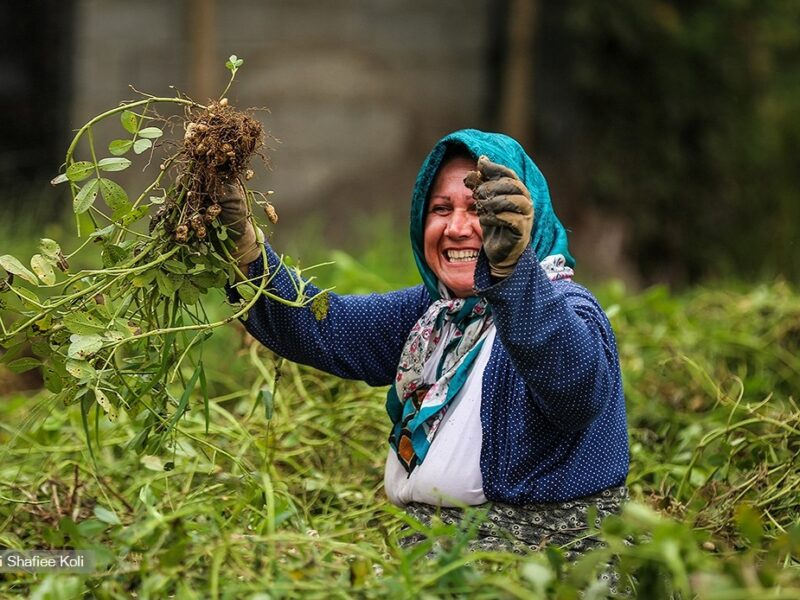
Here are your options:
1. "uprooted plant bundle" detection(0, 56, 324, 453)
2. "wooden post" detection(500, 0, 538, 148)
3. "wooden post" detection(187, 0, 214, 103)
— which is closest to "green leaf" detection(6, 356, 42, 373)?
"uprooted plant bundle" detection(0, 56, 324, 453)

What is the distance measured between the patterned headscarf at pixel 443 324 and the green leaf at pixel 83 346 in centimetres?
64

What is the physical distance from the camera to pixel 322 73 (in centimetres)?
627

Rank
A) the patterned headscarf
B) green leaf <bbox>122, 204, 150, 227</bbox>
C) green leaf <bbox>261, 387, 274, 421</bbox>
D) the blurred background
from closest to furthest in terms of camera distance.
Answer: green leaf <bbox>122, 204, 150, 227</bbox>, the patterned headscarf, green leaf <bbox>261, 387, 274, 421</bbox>, the blurred background

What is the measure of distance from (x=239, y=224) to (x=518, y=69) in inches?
167

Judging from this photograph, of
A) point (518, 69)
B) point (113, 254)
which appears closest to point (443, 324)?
point (113, 254)

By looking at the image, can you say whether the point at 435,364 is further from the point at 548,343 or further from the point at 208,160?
the point at 208,160

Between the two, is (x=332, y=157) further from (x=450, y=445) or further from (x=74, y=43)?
(x=450, y=445)

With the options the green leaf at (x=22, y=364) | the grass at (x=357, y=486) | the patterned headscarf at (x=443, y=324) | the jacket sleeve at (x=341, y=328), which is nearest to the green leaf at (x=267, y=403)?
the grass at (x=357, y=486)

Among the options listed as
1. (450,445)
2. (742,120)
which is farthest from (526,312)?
(742,120)

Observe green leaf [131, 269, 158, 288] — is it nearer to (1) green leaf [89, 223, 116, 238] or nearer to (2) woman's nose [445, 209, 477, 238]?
(1) green leaf [89, 223, 116, 238]

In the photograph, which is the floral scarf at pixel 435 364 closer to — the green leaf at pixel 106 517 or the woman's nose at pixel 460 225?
the woman's nose at pixel 460 225

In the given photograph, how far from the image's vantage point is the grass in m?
1.92

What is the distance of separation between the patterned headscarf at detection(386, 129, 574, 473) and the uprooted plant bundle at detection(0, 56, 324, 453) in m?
0.29

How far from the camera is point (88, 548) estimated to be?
2.11 m
